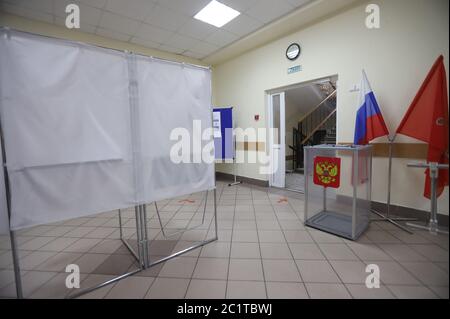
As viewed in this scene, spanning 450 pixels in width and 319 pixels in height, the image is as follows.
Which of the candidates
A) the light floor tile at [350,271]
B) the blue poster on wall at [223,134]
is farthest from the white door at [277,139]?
the light floor tile at [350,271]

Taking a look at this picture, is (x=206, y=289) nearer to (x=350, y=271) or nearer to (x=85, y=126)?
(x=350, y=271)

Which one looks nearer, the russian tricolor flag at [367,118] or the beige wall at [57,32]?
the russian tricolor flag at [367,118]

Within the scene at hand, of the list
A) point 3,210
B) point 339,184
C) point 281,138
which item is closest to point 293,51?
point 281,138

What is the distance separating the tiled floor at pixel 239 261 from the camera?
61.4 inches

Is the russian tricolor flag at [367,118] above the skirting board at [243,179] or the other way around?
above

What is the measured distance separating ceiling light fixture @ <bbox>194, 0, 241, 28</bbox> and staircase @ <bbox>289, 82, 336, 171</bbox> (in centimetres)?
396

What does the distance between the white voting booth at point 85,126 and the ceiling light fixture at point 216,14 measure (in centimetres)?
191

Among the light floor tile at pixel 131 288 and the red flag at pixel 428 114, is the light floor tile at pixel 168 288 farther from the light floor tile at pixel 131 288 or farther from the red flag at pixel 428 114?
the red flag at pixel 428 114

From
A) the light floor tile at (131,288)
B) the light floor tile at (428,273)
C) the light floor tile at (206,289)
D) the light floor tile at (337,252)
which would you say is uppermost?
the light floor tile at (428,273)

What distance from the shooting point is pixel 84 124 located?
5.03ft

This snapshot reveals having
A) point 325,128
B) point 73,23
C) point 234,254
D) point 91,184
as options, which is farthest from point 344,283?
point 325,128

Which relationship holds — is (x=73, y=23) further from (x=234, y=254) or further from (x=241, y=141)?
(x=234, y=254)

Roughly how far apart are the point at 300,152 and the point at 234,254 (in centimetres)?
542

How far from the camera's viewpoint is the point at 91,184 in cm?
160
